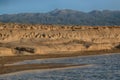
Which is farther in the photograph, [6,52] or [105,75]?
[6,52]

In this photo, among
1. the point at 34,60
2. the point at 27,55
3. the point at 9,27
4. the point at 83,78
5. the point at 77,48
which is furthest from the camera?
the point at 9,27

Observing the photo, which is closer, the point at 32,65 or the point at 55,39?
the point at 32,65

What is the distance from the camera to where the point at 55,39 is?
60906 mm

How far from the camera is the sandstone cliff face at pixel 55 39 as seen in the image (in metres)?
54.0

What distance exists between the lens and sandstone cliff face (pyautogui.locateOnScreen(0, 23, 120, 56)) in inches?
2126

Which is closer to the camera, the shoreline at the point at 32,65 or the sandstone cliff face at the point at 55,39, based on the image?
the shoreline at the point at 32,65

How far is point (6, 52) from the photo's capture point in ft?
160

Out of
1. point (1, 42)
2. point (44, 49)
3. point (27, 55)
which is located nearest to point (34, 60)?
point (27, 55)

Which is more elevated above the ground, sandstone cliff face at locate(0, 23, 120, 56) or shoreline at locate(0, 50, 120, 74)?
sandstone cliff face at locate(0, 23, 120, 56)

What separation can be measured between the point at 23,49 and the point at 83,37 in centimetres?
1767

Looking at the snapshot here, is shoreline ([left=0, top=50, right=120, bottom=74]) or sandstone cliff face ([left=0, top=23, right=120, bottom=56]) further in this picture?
sandstone cliff face ([left=0, top=23, right=120, bottom=56])

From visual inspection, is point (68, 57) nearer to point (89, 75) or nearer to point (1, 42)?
point (1, 42)

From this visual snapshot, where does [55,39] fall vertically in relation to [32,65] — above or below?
above

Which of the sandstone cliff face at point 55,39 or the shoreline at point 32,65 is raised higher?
the sandstone cliff face at point 55,39
